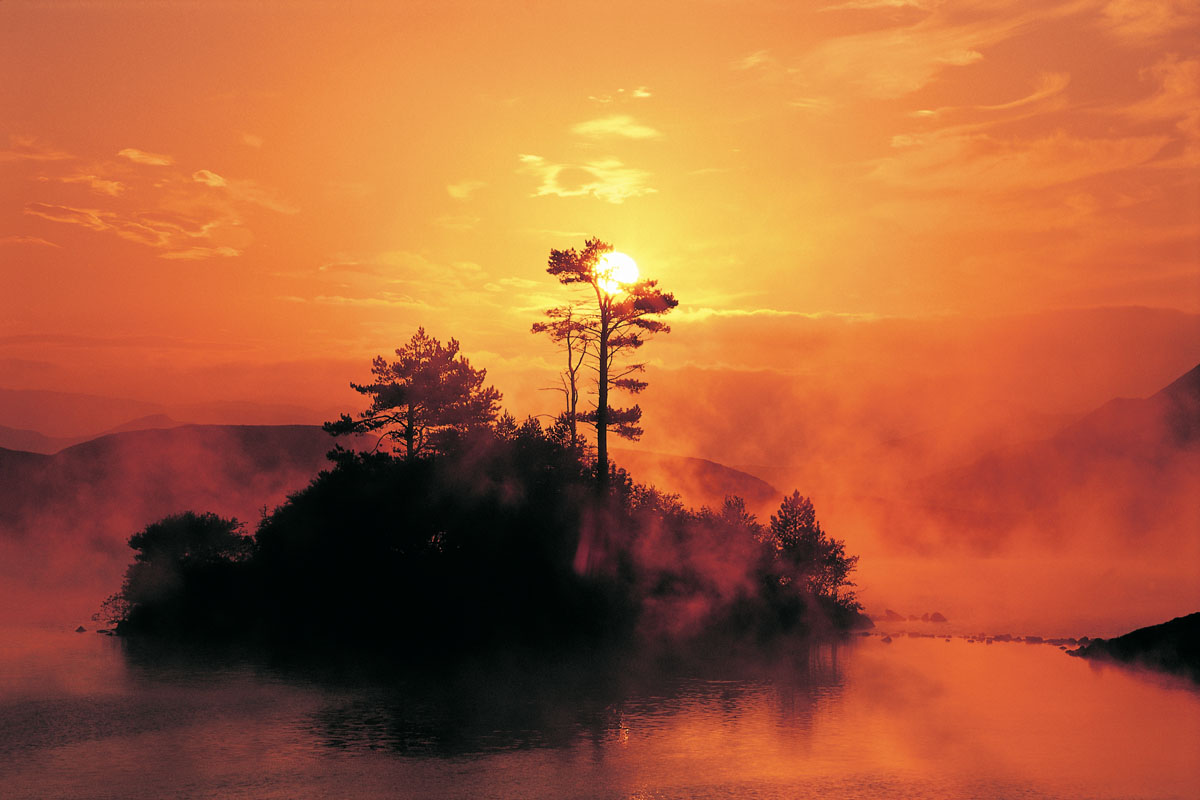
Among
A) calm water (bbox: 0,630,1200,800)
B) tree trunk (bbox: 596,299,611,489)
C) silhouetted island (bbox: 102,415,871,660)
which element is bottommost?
calm water (bbox: 0,630,1200,800)

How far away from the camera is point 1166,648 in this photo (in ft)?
236

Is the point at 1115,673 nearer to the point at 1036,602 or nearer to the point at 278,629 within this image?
the point at 278,629

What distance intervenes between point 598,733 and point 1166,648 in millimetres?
45120

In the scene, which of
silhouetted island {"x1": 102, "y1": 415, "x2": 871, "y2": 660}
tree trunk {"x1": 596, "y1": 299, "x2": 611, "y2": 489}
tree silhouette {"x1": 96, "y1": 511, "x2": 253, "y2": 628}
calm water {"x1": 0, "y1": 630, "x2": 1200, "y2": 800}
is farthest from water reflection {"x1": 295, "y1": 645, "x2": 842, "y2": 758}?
tree silhouette {"x1": 96, "y1": 511, "x2": 253, "y2": 628}

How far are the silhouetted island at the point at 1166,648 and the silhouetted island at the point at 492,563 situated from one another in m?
26.8

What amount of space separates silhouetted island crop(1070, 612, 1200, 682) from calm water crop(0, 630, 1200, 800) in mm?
2799

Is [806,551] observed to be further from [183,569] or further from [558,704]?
[183,569]

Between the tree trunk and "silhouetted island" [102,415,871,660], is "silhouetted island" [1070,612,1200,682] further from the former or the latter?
the tree trunk

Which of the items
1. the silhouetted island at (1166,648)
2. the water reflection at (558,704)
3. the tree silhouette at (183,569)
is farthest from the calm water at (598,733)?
the tree silhouette at (183,569)

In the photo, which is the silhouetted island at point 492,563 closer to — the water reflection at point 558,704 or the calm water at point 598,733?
the water reflection at point 558,704

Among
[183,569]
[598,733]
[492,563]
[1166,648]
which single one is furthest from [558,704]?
[183,569]

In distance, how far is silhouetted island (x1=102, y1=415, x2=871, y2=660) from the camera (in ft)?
277

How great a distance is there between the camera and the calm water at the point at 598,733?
3919 centimetres

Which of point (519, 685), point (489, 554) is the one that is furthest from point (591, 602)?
point (519, 685)
